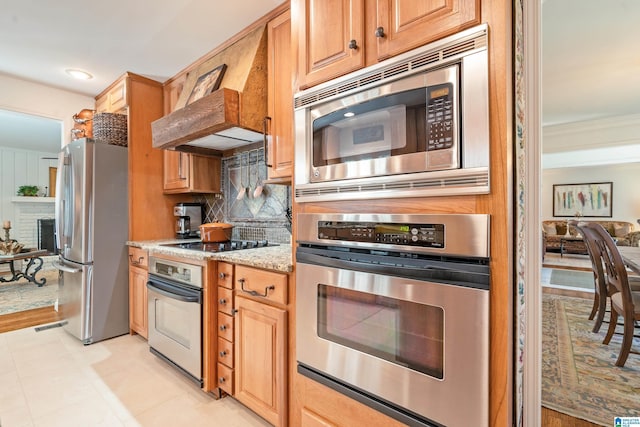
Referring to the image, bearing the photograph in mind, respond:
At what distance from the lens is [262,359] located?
154 centimetres

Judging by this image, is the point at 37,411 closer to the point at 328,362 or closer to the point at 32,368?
the point at 32,368

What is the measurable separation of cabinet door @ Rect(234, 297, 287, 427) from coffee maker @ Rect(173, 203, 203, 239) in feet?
5.34

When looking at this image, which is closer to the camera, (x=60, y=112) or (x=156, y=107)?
(x=156, y=107)

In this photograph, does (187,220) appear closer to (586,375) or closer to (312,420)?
(312,420)

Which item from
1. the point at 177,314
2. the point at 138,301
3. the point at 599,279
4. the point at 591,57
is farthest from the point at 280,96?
the point at 591,57

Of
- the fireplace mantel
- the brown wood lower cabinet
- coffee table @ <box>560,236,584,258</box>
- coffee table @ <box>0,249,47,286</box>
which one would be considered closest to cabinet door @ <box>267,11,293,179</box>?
the brown wood lower cabinet

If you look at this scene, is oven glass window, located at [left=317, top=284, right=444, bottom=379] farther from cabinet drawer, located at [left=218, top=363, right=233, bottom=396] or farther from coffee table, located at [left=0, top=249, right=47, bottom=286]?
coffee table, located at [left=0, top=249, right=47, bottom=286]

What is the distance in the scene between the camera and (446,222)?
93cm

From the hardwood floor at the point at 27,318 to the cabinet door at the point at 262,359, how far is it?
9.25 ft

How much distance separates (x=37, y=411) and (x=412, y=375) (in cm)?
218

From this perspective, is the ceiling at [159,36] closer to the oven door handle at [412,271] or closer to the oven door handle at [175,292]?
the oven door handle at [412,271]

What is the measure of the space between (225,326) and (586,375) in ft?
7.96

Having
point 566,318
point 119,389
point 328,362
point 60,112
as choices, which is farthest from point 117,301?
point 566,318

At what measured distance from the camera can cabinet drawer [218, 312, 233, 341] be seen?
5.70ft
